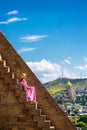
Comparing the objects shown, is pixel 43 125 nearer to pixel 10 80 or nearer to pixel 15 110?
pixel 15 110

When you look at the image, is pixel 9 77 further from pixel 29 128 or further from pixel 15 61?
pixel 15 61

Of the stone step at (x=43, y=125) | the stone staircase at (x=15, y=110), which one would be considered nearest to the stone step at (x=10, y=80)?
the stone staircase at (x=15, y=110)

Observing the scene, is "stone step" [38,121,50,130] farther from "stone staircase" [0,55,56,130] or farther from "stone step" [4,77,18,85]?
"stone step" [4,77,18,85]

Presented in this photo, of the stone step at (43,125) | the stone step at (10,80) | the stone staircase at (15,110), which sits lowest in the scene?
the stone step at (43,125)

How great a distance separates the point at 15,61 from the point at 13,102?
164 inches

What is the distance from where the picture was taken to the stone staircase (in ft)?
37.2

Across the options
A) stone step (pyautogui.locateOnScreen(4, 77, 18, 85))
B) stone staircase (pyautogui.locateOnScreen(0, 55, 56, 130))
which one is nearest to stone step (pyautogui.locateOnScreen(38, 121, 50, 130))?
stone staircase (pyautogui.locateOnScreen(0, 55, 56, 130))

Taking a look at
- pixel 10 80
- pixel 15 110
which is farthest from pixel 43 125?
pixel 10 80

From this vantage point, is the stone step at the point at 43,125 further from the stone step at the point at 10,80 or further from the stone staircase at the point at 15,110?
the stone step at the point at 10,80

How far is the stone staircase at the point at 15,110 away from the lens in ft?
37.2

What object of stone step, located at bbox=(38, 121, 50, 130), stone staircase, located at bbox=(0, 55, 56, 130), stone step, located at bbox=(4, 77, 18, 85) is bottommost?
stone step, located at bbox=(38, 121, 50, 130)

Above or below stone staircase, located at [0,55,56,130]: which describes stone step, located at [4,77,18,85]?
above

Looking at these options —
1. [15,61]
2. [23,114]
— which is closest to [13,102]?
[23,114]

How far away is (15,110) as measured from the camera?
1157cm
